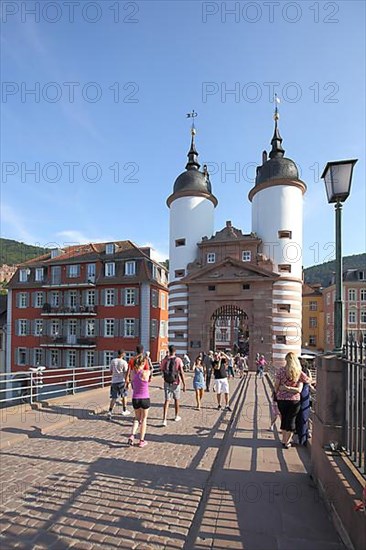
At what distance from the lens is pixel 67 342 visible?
33.6m

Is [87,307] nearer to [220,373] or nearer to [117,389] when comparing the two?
[117,389]

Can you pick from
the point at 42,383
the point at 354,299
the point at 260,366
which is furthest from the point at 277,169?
the point at 354,299

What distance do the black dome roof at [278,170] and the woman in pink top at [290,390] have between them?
1064 inches

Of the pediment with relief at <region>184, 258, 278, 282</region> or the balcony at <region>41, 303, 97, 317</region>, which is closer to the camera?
the pediment with relief at <region>184, 258, 278, 282</region>

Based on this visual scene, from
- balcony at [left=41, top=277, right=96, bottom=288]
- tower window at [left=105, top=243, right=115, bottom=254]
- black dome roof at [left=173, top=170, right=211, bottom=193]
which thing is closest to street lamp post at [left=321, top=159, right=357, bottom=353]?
black dome roof at [left=173, top=170, right=211, bottom=193]

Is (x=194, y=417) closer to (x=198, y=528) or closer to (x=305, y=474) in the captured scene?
(x=305, y=474)

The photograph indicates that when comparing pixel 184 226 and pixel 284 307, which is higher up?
pixel 184 226

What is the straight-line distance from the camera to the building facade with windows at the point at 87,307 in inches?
1270

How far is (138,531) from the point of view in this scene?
3.74m

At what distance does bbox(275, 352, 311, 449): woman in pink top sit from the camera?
229 inches

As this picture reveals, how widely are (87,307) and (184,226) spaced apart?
484 inches

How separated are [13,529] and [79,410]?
6376 mm

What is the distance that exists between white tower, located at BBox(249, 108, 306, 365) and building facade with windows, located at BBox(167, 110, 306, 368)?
0.25 feet

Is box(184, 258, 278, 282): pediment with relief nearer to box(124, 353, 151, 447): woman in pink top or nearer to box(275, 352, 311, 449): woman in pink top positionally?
box(124, 353, 151, 447): woman in pink top
